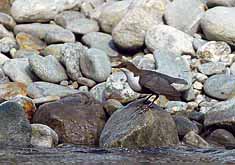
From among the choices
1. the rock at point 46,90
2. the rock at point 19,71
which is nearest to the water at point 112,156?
the rock at point 46,90

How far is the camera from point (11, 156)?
800 centimetres

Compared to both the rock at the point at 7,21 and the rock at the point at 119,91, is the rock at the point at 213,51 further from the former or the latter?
the rock at the point at 7,21

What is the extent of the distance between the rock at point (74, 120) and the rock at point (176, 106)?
1.66 meters

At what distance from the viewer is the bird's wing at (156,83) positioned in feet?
27.4

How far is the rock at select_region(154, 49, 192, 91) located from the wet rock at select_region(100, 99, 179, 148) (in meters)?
2.84

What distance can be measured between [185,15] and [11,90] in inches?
171

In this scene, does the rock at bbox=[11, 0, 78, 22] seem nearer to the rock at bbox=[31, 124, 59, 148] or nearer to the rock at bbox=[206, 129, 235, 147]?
the rock at bbox=[31, 124, 59, 148]

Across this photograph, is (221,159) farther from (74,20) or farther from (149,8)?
(74,20)

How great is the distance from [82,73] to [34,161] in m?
4.69

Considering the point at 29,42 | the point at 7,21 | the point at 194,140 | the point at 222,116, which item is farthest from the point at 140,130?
the point at 7,21

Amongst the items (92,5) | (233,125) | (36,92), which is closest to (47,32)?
(92,5)

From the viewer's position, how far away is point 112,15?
14609mm

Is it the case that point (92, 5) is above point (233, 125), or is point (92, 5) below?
above

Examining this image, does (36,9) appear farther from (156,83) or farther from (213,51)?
(156,83)
